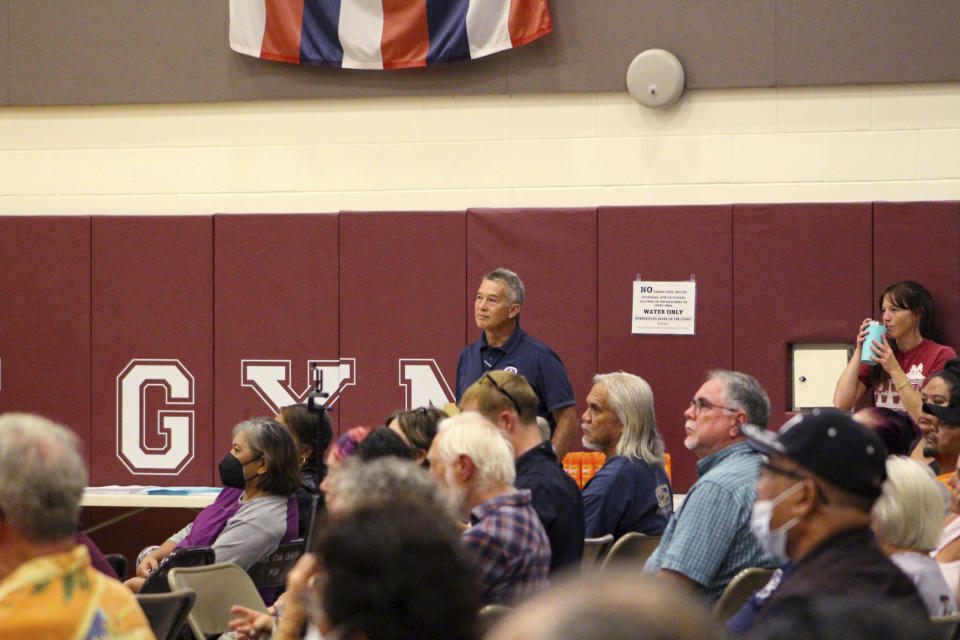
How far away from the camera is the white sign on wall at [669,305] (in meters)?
6.02

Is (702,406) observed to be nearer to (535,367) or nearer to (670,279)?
(535,367)

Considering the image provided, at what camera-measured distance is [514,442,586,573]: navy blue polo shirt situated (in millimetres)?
3176

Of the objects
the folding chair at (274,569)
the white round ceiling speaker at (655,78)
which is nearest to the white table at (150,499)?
the folding chair at (274,569)

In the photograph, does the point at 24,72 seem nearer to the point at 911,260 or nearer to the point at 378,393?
the point at 378,393

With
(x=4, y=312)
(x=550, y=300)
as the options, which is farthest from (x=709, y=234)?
(x=4, y=312)

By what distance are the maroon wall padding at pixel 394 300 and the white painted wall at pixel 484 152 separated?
0.20 meters

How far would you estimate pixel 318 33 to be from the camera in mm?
6449

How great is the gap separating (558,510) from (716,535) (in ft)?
1.41

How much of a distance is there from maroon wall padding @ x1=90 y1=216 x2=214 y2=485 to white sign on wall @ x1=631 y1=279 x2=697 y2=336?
7.73 ft

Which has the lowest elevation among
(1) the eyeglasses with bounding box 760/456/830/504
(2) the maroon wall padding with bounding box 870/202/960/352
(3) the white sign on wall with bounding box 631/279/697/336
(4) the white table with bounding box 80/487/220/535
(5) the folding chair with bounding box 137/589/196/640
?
(4) the white table with bounding box 80/487/220/535

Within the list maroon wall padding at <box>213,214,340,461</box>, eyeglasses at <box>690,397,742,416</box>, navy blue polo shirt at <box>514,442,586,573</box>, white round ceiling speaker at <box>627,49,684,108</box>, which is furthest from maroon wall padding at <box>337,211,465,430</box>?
navy blue polo shirt at <box>514,442,586,573</box>

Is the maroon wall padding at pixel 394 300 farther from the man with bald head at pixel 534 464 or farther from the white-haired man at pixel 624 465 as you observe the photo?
the man with bald head at pixel 534 464

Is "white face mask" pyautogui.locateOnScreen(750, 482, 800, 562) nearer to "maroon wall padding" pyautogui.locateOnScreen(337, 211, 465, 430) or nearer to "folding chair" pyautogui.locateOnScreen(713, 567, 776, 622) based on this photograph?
"folding chair" pyautogui.locateOnScreen(713, 567, 776, 622)

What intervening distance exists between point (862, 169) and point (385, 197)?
2491 mm
